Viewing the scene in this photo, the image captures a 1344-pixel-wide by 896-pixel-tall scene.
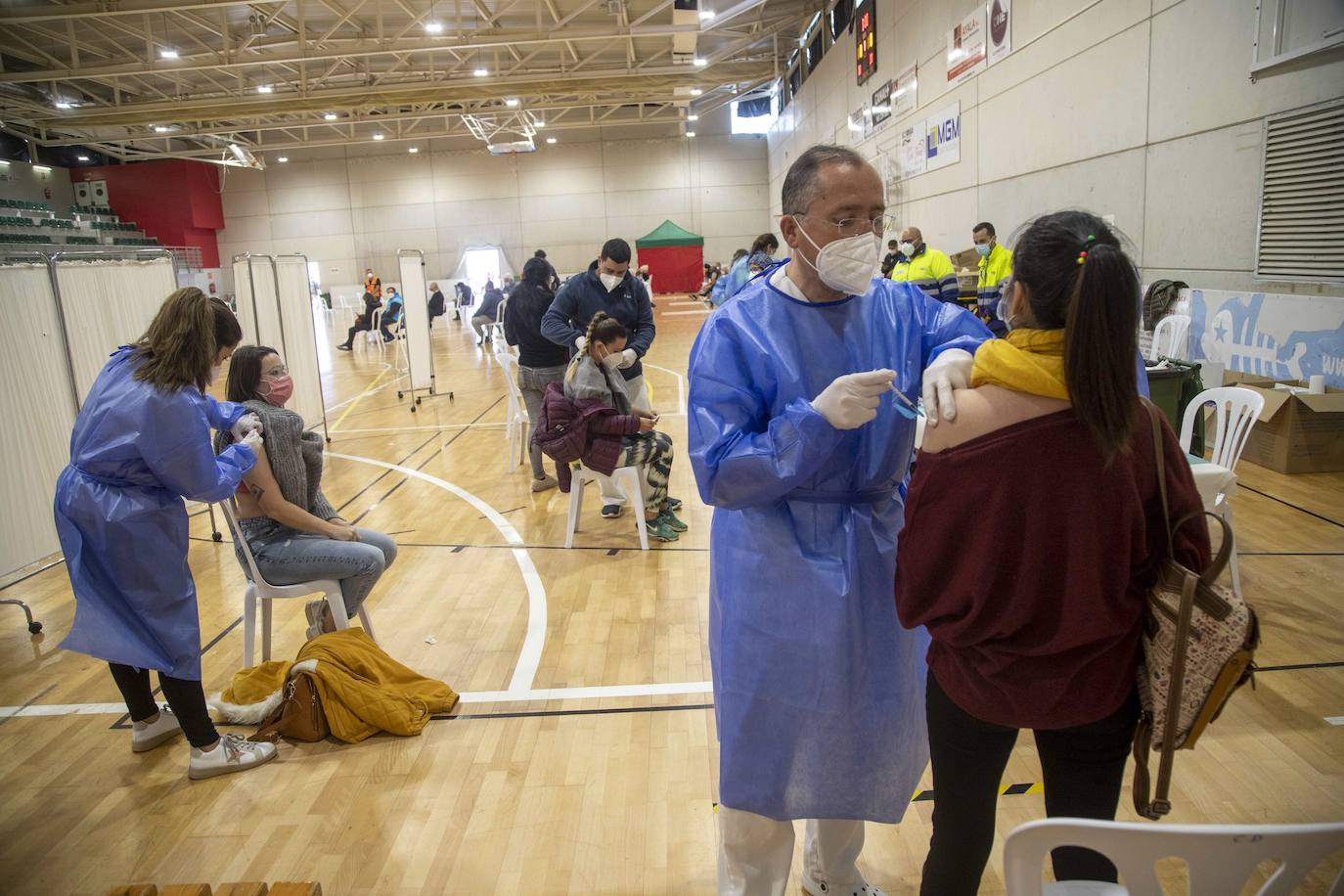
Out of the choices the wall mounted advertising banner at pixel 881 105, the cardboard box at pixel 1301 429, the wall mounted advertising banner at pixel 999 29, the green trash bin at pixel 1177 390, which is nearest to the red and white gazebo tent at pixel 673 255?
Answer: the wall mounted advertising banner at pixel 881 105

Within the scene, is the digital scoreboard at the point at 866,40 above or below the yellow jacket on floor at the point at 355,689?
above

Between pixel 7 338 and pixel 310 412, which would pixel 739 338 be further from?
pixel 310 412

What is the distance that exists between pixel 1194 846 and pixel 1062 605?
1.10 ft

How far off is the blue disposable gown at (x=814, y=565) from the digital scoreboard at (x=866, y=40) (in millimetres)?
14007

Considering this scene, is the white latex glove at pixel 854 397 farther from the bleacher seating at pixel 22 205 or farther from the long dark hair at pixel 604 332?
the bleacher seating at pixel 22 205

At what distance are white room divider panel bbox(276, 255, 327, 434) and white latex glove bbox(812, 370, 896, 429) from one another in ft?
22.5

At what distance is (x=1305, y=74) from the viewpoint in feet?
16.4

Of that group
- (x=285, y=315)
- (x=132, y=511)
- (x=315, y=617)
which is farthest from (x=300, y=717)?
(x=285, y=315)

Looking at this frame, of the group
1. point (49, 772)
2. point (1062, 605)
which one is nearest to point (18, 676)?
point (49, 772)

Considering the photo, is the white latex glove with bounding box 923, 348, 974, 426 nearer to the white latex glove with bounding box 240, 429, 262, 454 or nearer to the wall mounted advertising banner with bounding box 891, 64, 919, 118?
the white latex glove with bounding box 240, 429, 262, 454

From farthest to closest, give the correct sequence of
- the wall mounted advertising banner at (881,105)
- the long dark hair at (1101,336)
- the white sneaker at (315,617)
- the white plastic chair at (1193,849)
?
the wall mounted advertising banner at (881,105), the white sneaker at (315,617), the long dark hair at (1101,336), the white plastic chair at (1193,849)

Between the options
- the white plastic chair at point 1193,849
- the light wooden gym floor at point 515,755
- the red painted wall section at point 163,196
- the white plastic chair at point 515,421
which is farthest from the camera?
the red painted wall section at point 163,196

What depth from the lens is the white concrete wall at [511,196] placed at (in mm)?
28266

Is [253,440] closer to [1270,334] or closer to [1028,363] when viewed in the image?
[1028,363]
